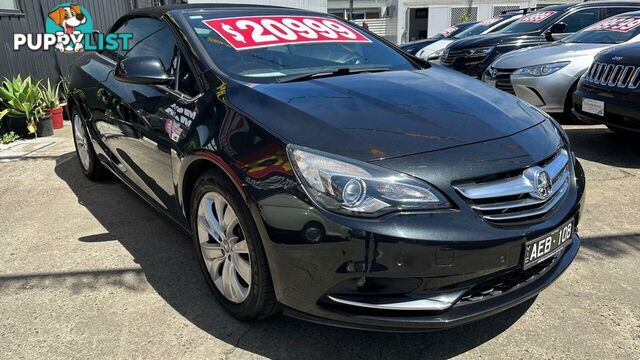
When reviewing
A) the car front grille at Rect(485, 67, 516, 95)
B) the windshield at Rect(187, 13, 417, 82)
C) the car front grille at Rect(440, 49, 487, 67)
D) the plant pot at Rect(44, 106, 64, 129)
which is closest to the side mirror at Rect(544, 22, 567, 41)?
the car front grille at Rect(440, 49, 487, 67)

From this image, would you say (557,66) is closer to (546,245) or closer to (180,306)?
(546,245)

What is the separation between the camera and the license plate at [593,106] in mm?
4707

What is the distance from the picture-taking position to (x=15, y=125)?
21.4ft

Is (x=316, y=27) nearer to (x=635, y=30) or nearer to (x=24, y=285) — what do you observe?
(x=24, y=285)

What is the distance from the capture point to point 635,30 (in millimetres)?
5875

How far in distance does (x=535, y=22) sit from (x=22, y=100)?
7646 mm

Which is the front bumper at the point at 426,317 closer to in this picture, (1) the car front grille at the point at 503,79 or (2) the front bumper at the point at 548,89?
(2) the front bumper at the point at 548,89

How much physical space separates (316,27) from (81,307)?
2145mm

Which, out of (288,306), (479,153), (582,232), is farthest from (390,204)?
(582,232)

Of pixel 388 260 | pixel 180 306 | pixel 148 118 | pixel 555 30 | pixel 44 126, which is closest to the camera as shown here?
pixel 388 260

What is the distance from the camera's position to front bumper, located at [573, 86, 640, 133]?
14.3 ft

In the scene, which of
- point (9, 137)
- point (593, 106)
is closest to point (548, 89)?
point (593, 106)

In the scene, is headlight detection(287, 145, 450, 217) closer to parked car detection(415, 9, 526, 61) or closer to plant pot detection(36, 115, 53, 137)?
plant pot detection(36, 115, 53, 137)

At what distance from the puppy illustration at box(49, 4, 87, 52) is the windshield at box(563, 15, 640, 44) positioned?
747 cm
